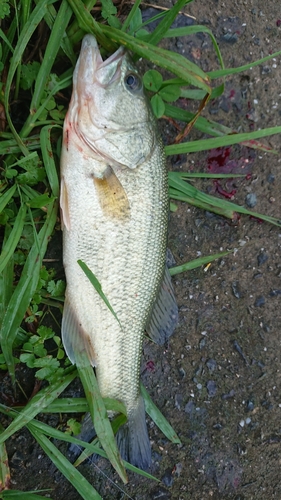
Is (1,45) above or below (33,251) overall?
above

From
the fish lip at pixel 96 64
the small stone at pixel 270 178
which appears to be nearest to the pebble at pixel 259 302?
the small stone at pixel 270 178

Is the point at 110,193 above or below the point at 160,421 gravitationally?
above

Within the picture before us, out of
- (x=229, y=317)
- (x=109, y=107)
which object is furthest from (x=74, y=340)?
(x=109, y=107)

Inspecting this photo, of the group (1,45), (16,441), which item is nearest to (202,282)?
(16,441)

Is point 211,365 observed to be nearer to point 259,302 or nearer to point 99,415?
point 259,302

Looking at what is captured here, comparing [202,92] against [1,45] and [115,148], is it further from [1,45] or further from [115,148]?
[1,45]

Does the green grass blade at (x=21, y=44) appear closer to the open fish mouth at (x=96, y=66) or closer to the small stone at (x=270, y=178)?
the open fish mouth at (x=96, y=66)
